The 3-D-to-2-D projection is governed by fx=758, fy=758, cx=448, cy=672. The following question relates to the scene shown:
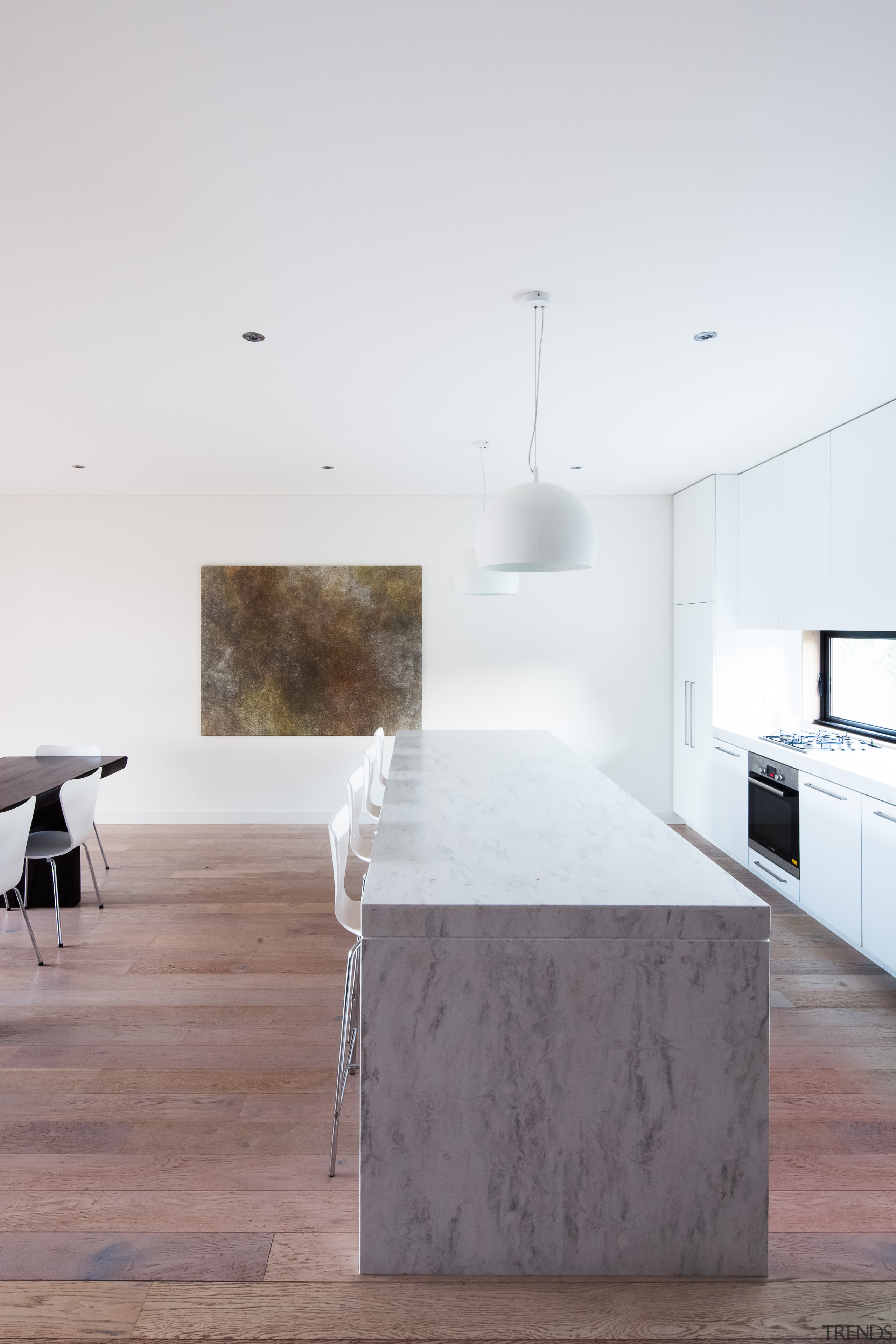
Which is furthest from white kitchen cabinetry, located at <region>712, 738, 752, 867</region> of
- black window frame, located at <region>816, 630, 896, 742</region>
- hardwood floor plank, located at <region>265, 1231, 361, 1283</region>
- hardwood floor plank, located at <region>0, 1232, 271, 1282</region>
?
hardwood floor plank, located at <region>0, 1232, 271, 1282</region>

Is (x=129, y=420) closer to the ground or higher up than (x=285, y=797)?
higher up

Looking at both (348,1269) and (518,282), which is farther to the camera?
(518,282)

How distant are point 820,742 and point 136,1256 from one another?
3.86m

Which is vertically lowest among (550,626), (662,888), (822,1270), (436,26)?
(822,1270)

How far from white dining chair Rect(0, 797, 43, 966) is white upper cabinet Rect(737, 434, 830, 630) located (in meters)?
3.86

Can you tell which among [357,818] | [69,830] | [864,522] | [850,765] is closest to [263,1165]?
[357,818]

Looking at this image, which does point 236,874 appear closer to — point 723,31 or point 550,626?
point 550,626

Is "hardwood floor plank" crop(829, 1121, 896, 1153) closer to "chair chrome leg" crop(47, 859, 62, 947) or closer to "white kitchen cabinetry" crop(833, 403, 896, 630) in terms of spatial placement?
"white kitchen cabinetry" crop(833, 403, 896, 630)

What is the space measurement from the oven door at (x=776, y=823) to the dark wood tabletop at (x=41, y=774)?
366cm

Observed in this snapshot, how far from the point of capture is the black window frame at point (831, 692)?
4188 millimetres

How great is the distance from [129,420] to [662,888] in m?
3.54

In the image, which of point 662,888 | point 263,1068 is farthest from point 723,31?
point 263,1068

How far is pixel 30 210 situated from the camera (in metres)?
1.97

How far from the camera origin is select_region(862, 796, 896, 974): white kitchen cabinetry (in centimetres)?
309
